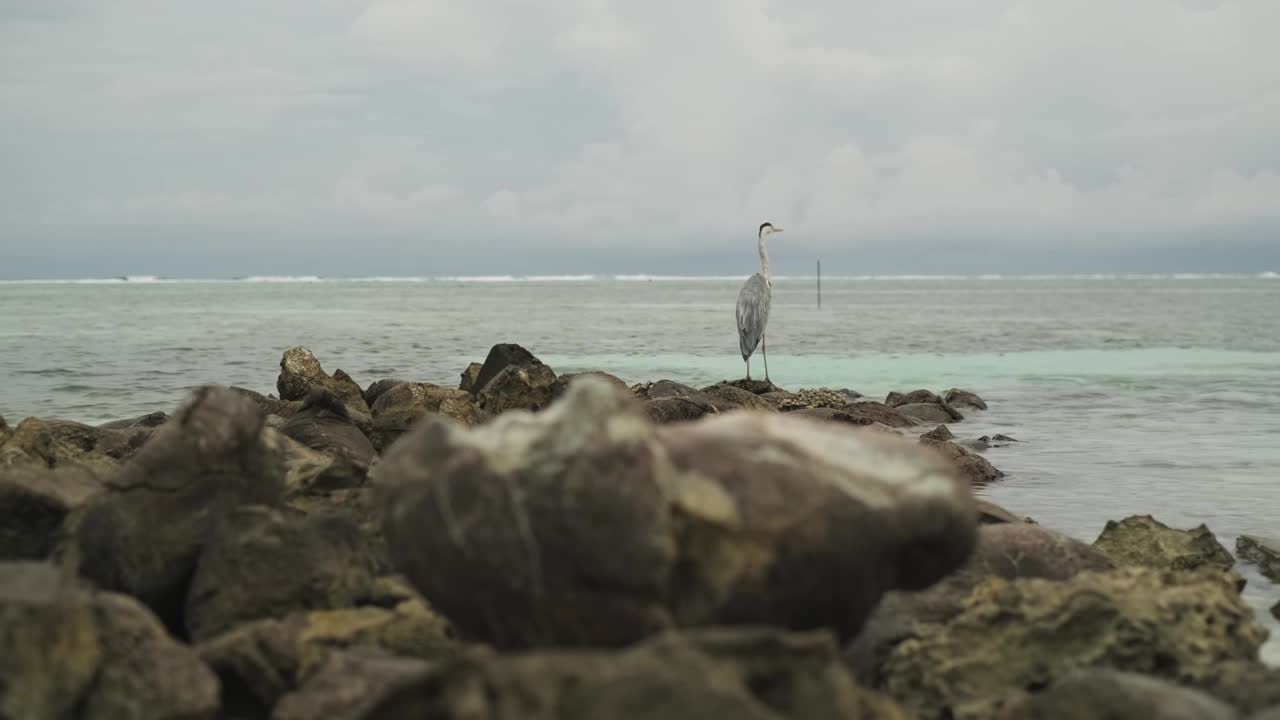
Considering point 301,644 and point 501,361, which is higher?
point 501,361

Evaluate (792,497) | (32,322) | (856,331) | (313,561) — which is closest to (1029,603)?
(792,497)

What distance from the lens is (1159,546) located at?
7410mm

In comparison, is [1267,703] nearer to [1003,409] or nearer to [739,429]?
[739,429]

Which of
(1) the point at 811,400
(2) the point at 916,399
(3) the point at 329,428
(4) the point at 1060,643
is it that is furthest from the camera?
(2) the point at 916,399

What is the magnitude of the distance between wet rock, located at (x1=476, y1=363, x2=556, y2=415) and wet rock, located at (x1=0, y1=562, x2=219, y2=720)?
813cm

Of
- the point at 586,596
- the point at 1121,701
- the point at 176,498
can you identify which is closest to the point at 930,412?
the point at 176,498

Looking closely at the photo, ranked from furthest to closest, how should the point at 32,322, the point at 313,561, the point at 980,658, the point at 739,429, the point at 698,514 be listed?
the point at 32,322, the point at 313,561, the point at 980,658, the point at 739,429, the point at 698,514

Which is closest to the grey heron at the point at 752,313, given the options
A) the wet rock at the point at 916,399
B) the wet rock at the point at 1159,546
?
the wet rock at the point at 916,399

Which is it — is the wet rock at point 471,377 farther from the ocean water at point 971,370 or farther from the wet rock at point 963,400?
the wet rock at point 963,400

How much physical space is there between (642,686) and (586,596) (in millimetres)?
824

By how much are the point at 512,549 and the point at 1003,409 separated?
17717mm

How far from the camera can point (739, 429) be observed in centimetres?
427

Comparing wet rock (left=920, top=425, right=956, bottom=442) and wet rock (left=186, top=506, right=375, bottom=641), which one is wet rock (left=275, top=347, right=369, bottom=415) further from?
wet rock (left=186, top=506, right=375, bottom=641)

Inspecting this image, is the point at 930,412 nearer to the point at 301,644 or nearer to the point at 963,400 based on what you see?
the point at 963,400
